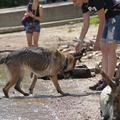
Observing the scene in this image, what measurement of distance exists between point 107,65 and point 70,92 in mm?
995

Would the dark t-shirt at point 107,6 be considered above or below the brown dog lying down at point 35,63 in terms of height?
above

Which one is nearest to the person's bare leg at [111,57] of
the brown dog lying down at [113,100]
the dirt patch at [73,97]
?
the dirt patch at [73,97]

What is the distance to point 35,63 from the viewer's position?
740cm

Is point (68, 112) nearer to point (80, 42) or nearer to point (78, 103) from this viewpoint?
point (78, 103)

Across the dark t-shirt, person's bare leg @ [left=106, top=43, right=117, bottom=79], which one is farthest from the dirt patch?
the dark t-shirt

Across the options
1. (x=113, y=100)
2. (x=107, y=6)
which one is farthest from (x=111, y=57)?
(x=113, y=100)

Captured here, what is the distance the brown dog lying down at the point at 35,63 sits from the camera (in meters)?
7.29

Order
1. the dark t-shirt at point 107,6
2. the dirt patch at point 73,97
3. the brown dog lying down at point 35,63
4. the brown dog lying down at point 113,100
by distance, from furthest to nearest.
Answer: the brown dog lying down at point 35,63 < the dark t-shirt at point 107,6 < the dirt patch at point 73,97 < the brown dog lying down at point 113,100

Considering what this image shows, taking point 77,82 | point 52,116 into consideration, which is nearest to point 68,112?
point 52,116

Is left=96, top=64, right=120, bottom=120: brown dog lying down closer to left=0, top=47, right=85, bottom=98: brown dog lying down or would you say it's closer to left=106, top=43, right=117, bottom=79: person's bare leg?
left=106, top=43, right=117, bottom=79: person's bare leg

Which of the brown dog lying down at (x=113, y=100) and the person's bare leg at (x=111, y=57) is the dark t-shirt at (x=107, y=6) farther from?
the brown dog lying down at (x=113, y=100)

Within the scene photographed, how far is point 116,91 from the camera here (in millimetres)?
4898

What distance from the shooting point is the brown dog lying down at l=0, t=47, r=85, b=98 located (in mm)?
7285

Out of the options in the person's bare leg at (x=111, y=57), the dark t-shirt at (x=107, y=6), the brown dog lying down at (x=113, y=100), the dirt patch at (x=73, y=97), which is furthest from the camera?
the person's bare leg at (x=111, y=57)
